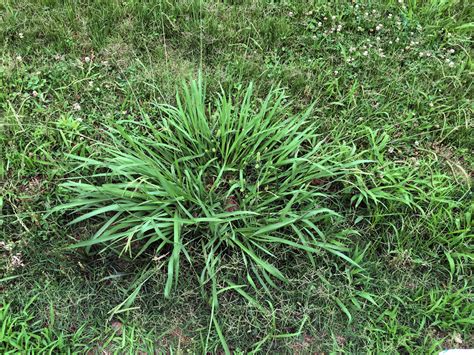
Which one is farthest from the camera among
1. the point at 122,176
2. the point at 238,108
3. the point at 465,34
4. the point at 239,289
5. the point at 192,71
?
the point at 465,34

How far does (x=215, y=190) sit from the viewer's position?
2.45 metres

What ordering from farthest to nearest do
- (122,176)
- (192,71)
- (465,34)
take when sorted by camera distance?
(465,34) < (192,71) < (122,176)

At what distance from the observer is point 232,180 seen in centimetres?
242

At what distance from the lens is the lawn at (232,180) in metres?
2.20

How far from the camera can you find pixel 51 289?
87.4 inches

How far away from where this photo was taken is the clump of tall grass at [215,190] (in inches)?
88.4

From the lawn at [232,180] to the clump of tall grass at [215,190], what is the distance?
14 millimetres

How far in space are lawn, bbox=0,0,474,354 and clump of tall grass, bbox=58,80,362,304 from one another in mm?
14

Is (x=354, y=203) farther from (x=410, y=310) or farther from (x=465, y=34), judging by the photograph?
(x=465, y=34)

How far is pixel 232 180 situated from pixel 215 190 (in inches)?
4.4

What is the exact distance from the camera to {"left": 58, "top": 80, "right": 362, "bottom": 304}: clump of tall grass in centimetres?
224

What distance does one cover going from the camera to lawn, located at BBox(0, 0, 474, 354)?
86.6 inches

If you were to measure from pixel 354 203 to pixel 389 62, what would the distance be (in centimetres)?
111

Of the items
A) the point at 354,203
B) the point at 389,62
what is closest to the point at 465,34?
the point at 389,62
